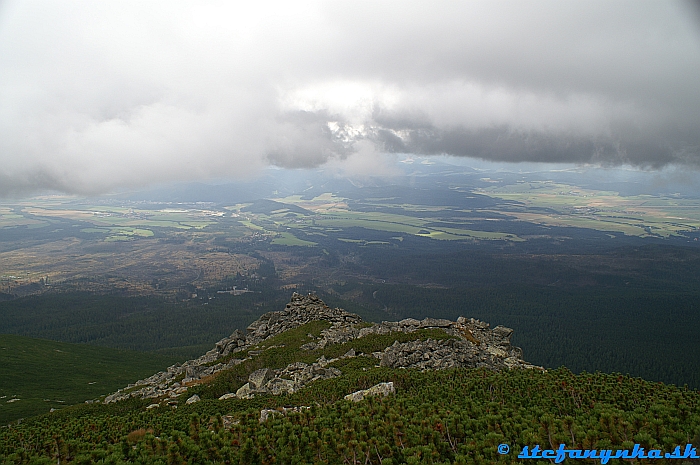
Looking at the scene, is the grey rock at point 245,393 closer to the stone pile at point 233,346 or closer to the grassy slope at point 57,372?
the stone pile at point 233,346

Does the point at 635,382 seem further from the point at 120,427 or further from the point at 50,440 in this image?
the point at 50,440

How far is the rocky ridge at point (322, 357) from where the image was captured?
36.9 metres

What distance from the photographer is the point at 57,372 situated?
270ft

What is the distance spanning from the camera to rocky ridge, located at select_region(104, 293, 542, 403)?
121 feet

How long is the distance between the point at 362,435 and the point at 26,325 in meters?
222

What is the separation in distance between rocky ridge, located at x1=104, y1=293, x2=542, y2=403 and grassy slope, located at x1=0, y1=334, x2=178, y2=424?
51.7 feet

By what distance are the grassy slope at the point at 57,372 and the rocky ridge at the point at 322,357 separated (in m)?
15.8

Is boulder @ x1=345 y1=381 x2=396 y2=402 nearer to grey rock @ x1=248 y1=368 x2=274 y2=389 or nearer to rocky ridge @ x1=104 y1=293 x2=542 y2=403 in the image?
rocky ridge @ x1=104 y1=293 x2=542 y2=403

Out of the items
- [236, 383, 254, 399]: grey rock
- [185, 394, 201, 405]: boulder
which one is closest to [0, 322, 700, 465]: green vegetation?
[236, 383, 254, 399]: grey rock

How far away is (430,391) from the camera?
25.2m

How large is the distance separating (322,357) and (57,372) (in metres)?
72.4

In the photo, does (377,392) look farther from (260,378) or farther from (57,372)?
(57,372)

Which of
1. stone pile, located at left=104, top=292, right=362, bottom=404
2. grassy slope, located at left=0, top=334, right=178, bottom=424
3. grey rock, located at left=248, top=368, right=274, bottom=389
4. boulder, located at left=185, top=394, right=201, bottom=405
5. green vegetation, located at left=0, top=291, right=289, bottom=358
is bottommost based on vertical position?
green vegetation, located at left=0, top=291, right=289, bottom=358

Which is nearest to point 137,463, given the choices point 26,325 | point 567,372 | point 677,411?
point 677,411
